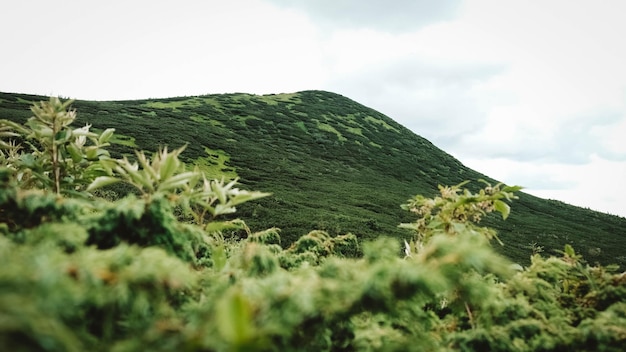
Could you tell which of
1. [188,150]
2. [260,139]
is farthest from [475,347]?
[260,139]

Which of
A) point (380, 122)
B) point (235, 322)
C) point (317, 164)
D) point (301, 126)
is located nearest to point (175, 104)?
point (301, 126)

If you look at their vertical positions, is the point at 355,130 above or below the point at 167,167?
above

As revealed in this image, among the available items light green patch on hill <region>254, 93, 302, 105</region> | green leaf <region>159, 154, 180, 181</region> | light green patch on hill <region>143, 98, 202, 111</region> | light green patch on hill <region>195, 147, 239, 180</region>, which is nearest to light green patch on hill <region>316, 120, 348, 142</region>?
light green patch on hill <region>254, 93, 302, 105</region>

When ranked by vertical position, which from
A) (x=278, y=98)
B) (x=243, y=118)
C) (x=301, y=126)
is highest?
(x=278, y=98)

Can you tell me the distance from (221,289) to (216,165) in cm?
1887

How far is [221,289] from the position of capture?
1.32 m

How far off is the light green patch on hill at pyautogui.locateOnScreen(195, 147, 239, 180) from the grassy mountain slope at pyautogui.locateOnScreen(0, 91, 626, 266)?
0.28 ft

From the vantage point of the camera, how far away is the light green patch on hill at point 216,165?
18094 mm

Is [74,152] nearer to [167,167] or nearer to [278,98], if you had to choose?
[167,167]

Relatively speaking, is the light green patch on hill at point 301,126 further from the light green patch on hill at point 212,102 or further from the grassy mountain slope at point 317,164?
the light green patch on hill at point 212,102

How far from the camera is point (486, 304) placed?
1548 mm

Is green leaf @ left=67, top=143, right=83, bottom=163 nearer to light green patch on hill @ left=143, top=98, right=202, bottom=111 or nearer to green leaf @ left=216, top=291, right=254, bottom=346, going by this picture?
green leaf @ left=216, top=291, right=254, bottom=346

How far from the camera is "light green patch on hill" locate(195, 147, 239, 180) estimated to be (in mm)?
18094

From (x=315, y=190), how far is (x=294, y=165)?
5.14 m
